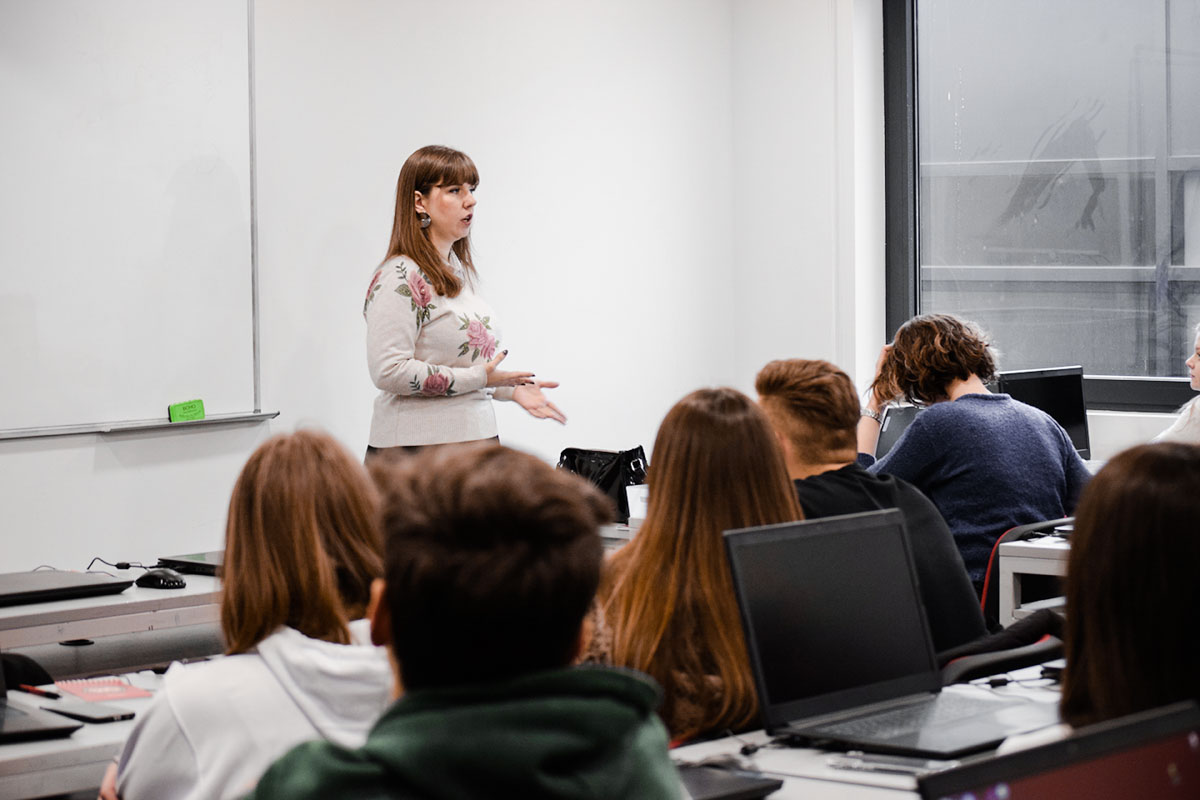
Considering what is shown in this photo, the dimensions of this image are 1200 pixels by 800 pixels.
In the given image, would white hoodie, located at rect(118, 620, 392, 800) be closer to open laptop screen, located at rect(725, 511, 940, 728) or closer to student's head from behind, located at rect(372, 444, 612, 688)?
open laptop screen, located at rect(725, 511, 940, 728)

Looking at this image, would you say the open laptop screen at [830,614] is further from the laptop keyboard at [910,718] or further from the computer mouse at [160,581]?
the computer mouse at [160,581]

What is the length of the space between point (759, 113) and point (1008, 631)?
3.93 meters

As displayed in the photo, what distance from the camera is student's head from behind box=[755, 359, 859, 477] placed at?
2.68 m

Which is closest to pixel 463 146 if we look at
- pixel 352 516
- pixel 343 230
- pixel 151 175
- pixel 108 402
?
pixel 343 230

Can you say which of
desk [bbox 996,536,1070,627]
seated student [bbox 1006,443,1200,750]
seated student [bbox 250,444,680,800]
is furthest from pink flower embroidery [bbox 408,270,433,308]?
seated student [bbox 250,444,680,800]

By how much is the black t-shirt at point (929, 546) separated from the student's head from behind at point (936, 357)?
1019 millimetres

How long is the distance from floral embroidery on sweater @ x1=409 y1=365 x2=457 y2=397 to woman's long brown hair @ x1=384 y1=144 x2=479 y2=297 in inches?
9.5

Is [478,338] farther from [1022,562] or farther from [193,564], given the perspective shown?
[1022,562]

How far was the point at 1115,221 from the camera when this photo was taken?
5605mm

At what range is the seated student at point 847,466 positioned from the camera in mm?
2680

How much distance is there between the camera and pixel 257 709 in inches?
68.6

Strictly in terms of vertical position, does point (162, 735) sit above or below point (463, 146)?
below

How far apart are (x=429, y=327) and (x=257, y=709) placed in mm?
2464

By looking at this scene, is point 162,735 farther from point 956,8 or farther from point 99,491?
point 956,8
